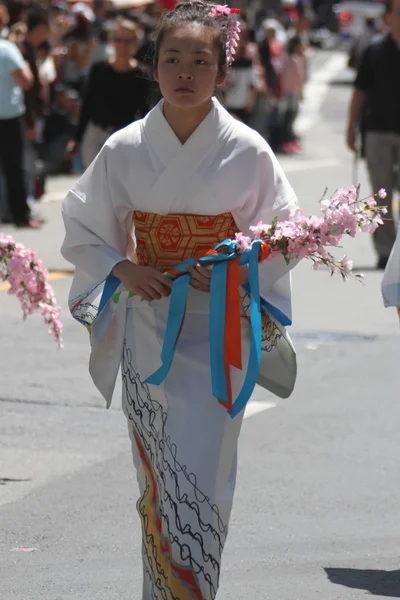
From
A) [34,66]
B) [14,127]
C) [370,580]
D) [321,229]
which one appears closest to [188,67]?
[321,229]

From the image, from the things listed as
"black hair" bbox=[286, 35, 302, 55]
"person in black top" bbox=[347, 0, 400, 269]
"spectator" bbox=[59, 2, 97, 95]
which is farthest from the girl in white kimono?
"black hair" bbox=[286, 35, 302, 55]

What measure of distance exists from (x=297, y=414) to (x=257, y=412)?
20 centimetres

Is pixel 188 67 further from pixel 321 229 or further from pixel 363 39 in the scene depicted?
pixel 363 39

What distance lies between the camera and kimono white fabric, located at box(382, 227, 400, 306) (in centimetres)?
478

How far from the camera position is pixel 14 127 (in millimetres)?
13250

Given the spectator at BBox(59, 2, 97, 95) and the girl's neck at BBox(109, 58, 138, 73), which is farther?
the spectator at BBox(59, 2, 97, 95)

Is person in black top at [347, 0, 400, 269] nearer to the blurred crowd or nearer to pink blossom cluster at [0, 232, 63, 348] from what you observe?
the blurred crowd

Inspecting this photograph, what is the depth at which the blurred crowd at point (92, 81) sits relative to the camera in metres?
Answer: 10.8

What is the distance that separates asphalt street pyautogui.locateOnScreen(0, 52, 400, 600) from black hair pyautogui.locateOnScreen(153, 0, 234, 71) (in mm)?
1692

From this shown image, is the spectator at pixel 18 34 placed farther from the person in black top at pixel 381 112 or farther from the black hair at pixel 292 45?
the black hair at pixel 292 45

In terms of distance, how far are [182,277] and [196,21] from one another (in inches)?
28.2

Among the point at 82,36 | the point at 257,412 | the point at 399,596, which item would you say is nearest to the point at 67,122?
the point at 82,36

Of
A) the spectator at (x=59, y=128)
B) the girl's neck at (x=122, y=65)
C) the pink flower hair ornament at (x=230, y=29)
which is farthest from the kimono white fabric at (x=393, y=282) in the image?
the spectator at (x=59, y=128)

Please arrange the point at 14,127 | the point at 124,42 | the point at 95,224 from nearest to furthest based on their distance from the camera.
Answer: the point at 95,224, the point at 124,42, the point at 14,127
